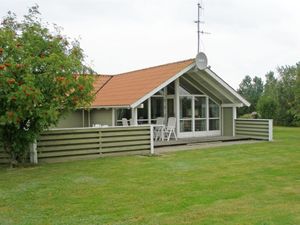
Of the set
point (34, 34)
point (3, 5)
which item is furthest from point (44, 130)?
point (3, 5)

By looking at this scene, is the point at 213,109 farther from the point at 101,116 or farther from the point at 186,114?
the point at 101,116

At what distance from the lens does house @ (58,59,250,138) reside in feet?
58.9

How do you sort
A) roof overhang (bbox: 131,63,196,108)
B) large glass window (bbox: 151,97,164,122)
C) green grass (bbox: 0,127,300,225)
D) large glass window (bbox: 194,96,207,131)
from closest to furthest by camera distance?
1. green grass (bbox: 0,127,300,225)
2. roof overhang (bbox: 131,63,196,108)
3. large glass window (bbox: 151,97,164,122)
4. large glass window (bbox: 194,96,207,131)

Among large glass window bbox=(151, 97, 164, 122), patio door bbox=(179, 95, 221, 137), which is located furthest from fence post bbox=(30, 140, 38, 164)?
patio door bbox=(179, 95, 221, 137)

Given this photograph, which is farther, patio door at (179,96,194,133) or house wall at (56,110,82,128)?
house wall at (56,110,82,128)

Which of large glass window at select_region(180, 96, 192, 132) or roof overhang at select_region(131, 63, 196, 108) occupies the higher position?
roof overhang at select_region(131, 63, 196, 108)

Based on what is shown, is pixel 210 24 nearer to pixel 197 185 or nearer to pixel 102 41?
pixel 102 41

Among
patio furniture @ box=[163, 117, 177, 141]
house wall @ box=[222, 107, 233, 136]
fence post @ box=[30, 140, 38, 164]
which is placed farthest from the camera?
house wall @ box=[222, 107, 233, 136]

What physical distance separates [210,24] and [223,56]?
17.6 meters

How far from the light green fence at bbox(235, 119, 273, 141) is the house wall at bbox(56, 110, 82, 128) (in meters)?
8.32

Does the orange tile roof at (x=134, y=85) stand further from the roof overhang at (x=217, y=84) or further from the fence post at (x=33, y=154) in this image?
the fence post at (x=33, y=154)

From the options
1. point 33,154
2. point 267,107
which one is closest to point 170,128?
point 33,154

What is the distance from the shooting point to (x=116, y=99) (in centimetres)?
1788

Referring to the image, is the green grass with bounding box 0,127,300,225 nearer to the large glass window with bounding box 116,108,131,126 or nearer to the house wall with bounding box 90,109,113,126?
the large glass window with bounding box 116,108,131,126
